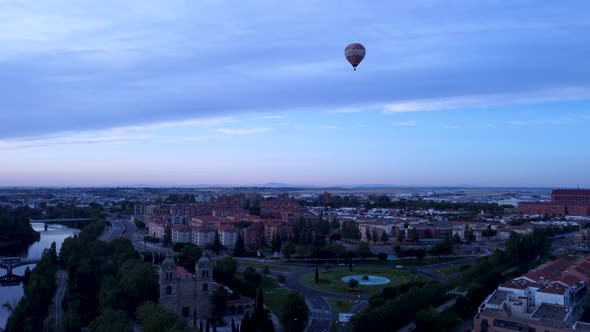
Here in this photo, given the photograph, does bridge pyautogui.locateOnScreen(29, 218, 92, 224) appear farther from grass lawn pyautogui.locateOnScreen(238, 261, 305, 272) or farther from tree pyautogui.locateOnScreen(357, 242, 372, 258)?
tree pyautogui.locateOnScreen(357, 242, 372, 258)

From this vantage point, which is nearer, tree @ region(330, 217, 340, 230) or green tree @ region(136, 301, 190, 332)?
green tree @ region(136, 301, 190, 332)

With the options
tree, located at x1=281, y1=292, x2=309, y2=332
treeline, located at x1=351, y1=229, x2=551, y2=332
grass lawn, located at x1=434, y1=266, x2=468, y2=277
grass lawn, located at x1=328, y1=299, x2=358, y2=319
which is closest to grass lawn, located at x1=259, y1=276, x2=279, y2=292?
grass lawn, located at x1=328, y1=299, x2=358, y2=319

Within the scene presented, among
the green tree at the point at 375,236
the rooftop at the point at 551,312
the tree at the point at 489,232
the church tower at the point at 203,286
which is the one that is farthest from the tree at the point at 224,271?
the tree at the point at 489,232

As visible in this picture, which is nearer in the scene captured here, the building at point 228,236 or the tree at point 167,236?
the tree at point 167,236

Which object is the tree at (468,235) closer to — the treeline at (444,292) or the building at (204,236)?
the treeline at (444,292)

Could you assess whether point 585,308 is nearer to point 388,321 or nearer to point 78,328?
point 388,321

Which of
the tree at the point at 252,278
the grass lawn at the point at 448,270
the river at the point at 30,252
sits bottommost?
the river at the point at 30,252

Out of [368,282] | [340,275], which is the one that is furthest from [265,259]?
[368,282]
